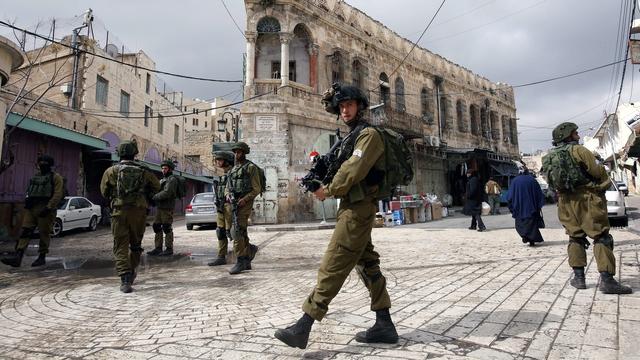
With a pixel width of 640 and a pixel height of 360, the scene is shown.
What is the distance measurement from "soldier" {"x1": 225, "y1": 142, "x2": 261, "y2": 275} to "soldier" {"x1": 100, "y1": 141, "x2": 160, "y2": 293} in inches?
48.1

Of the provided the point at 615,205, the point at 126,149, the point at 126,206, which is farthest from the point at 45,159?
the point at 615,205

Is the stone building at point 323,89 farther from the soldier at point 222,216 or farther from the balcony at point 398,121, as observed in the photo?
the soldier at point 222,216

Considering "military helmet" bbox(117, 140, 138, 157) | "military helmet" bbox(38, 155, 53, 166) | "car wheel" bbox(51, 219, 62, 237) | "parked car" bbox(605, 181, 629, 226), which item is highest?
"military helmet" bbox(38, 155, 53, 166)

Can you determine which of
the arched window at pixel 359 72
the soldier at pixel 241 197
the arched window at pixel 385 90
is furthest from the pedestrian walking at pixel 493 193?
the soldier at pixel 241 197

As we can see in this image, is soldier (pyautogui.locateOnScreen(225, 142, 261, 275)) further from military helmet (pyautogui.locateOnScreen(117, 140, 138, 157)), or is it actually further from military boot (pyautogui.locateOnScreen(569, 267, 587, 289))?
military boot (pyautogui.locateOnScreen(569, 267, 587, 289))

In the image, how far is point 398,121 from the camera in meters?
19.1

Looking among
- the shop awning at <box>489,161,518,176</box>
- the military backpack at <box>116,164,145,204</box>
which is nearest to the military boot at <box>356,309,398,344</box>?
the military backpack at <box>116,164,145,204</box>

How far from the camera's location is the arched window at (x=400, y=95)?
68.5ft

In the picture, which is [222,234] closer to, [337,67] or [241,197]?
[241,197]

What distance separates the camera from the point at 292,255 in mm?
7000

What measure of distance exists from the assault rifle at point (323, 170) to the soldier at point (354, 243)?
7cm

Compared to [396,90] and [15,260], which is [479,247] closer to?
[15,260]

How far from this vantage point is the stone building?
50.5 feet

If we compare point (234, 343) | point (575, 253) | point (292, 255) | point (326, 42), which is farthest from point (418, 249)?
point (326, 42)
